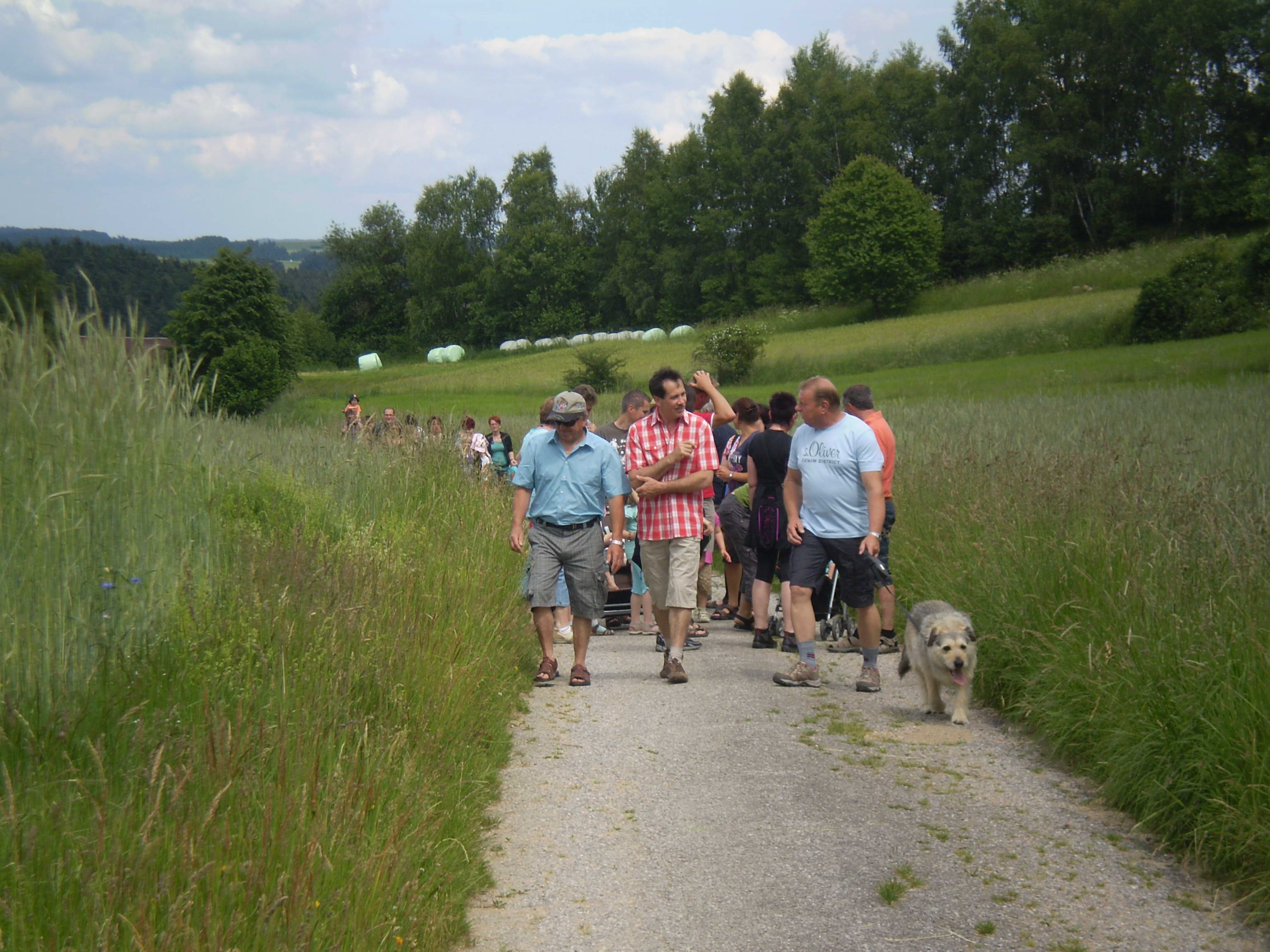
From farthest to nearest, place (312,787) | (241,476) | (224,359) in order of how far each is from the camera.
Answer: (224,359), (241,476), (312,787)

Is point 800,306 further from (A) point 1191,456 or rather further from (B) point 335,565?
(B) point 335,565

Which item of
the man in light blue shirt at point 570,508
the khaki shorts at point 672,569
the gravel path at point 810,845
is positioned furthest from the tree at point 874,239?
the gravel path at point 810,845

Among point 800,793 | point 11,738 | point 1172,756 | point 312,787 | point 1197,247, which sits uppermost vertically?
point 1197,247

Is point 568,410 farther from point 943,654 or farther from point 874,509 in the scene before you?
point 943,654

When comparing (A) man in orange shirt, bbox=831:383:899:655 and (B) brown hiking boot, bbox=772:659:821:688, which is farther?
(A) man in orange shirt, bbox=831:383:899:655

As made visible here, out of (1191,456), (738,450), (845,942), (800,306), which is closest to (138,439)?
(845,942)

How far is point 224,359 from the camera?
40.1 meters

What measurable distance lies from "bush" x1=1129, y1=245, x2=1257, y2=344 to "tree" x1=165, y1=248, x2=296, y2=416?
3091cm

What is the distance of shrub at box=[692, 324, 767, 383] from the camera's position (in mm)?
50000

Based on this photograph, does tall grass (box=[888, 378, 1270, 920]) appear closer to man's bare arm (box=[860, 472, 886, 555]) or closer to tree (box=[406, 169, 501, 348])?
man's bare arm (box=[860, 472, 886, 555])

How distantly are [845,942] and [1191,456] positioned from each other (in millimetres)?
8470

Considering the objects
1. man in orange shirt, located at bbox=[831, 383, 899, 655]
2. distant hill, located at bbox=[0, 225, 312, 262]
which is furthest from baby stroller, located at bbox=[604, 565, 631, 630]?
distant hill, located at bbox=[0, 225, 312, 262]

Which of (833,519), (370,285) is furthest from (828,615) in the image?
(370,285)

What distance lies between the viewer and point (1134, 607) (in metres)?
6.38
